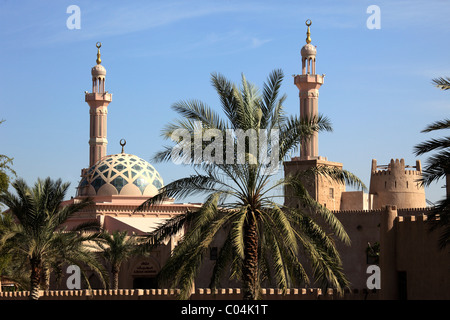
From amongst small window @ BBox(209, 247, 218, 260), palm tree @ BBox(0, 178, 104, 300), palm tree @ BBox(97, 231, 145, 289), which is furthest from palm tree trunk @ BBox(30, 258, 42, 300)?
small window @ BBox(209, 247, 218, 260)

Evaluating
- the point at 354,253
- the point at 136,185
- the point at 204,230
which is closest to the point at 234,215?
the point at 204,230

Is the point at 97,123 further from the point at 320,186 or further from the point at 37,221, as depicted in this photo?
the point at 37,221

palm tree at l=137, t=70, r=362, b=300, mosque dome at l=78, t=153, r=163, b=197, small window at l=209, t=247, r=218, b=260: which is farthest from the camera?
mosque dome at l=78, t=153, r=163, b=197

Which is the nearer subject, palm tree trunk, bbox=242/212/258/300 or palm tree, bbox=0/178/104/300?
palm tree trunk, bbox=242/212/258/300

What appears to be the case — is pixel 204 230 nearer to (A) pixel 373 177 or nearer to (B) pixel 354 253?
(B) pixel 354 253

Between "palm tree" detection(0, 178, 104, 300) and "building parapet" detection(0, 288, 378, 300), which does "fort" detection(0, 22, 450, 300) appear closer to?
"building parapet" detection(0, 288, 378, 300)

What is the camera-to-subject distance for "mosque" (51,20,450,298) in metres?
36.5

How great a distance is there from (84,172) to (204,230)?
3267cm

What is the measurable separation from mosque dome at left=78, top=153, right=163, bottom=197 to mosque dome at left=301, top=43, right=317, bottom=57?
1058 centimetres

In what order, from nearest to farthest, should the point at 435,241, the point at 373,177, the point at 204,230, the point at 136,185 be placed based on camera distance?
the point at 204,230 → the point at 435,241 → the point at 373,177 → the point at 136,185

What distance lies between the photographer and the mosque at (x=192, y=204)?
1436 inches

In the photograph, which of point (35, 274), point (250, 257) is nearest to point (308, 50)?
point (35, 274)
